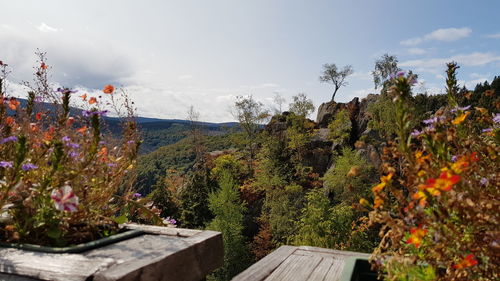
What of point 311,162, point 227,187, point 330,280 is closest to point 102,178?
point 330,280

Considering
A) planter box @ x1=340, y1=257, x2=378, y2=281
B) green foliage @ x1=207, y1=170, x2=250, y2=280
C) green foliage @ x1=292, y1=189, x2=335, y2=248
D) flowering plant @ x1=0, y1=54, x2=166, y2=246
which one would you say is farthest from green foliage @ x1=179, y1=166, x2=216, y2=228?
planter box @ x1=340, y1=257, x2=378, y2=281

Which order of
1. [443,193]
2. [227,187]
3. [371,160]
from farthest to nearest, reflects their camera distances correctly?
[371,160]
[227,187]
[443,193]

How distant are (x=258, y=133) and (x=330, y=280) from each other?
26967 mm

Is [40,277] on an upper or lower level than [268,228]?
upper

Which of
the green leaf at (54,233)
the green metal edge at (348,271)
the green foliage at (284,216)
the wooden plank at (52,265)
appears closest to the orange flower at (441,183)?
the green metal edge at (348,271)

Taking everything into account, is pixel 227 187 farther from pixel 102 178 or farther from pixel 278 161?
pixel 102 178

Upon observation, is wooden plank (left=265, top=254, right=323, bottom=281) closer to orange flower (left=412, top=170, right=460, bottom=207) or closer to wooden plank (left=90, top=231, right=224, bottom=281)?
wooden plank (left=90, top=231, right=224, bottom=281)

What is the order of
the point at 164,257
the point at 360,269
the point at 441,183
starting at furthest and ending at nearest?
the point at 360,269 → the point at 164,257 → the point at 441,183

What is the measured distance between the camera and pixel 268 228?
55.1 ft

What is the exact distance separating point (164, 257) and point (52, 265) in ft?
1.33

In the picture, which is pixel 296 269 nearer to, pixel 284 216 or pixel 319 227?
pixel 319 227

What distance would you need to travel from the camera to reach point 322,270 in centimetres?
185

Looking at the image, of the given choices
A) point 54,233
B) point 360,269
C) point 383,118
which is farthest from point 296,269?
point 383,118

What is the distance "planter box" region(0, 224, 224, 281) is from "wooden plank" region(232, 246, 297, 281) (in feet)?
0.51
